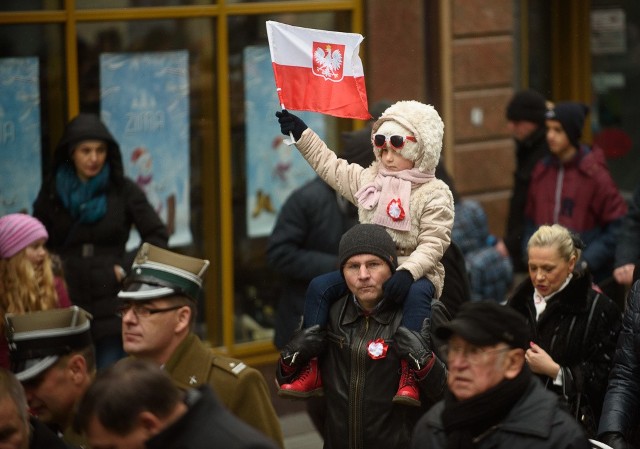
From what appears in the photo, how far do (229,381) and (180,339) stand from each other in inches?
11.9

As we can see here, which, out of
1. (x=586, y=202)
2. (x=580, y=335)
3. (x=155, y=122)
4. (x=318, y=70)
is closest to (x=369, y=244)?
(x=318, y=70)

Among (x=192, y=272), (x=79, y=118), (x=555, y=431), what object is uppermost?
(x=79, y=118)

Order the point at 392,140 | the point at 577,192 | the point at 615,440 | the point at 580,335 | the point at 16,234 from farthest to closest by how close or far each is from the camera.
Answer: the point at 577,192
the point at 16,234
the point at 580,335
the point at 392,140
the point at 615,440

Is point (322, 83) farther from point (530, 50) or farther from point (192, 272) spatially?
point (530, 50)

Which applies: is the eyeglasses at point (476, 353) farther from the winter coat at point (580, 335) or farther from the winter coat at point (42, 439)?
the winter coat at point (580, 335)

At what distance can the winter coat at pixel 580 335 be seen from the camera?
6922 millimetres

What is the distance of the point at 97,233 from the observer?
871cm

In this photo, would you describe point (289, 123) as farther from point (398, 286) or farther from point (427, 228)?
point (398, 286)

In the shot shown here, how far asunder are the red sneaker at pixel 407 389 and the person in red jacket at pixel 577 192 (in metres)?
3.95

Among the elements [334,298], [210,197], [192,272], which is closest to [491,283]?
[210,197]

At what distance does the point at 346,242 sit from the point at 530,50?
7.41 m

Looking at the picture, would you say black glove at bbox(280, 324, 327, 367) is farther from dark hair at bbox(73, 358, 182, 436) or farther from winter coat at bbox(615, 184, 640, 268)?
winter coat at bbox(615, 184, 640, 268)

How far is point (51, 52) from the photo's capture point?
10219 mm

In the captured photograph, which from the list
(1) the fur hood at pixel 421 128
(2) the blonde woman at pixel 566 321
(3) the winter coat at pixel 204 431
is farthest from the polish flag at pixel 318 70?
(3) the winter coat at pixel 204 431
